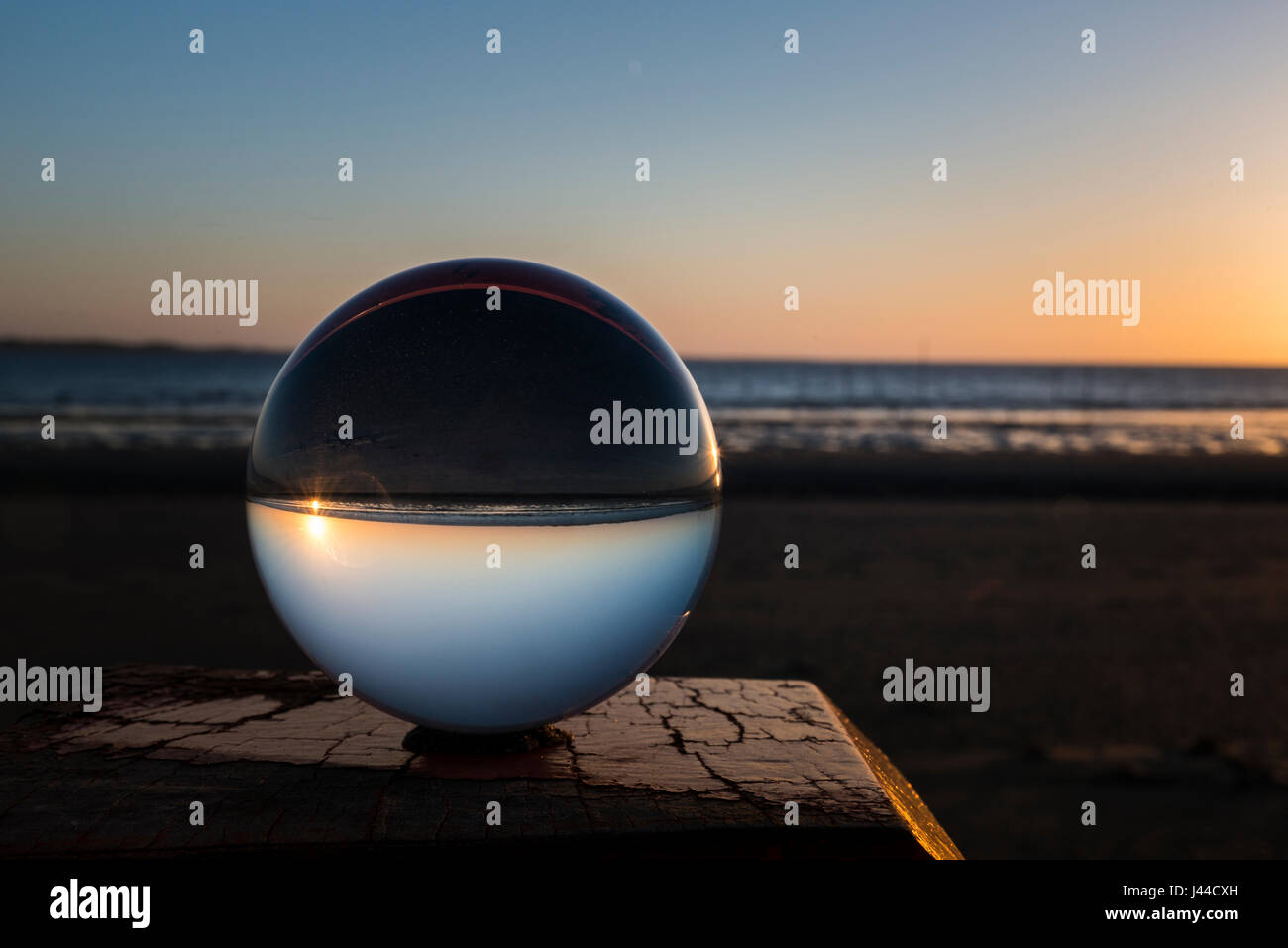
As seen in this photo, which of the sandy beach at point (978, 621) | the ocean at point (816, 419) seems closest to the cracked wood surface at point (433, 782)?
Answer: the sandy beach at point (978, 621)

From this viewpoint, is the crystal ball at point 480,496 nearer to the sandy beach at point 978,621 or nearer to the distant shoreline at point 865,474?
the sandy beach at point 978,621

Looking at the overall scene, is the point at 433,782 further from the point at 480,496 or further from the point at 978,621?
the point at 978,621

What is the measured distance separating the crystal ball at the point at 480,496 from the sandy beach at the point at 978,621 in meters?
2.71

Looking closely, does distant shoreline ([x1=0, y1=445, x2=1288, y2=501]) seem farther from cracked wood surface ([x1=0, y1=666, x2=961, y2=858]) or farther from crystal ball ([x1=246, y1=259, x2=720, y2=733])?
crystal ball ([x1=246, y1=259, x2=720, y2=733])

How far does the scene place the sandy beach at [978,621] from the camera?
4.66 metres

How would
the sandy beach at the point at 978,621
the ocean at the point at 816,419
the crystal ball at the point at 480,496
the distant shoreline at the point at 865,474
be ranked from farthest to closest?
the ocean at the point at 816,419
the distant shoreline at the point at 865,474
the sandy beach at the point at 978,621
the crystal ball at the point at 480,496

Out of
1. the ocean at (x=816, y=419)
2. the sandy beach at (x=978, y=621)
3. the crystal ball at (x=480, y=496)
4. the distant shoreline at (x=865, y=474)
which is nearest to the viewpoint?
the crystal ball at (x=480, y=496)

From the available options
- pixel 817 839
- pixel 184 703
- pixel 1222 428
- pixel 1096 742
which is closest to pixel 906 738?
pixel 1096 742

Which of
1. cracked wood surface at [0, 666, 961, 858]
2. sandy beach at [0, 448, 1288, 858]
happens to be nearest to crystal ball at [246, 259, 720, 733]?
cracked wood surface at [0, 666, 961, 858]

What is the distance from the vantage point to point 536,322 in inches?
88.7

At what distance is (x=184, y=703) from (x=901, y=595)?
21.1 feet

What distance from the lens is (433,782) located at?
2.41m

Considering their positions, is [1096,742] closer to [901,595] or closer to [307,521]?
[901,595]
